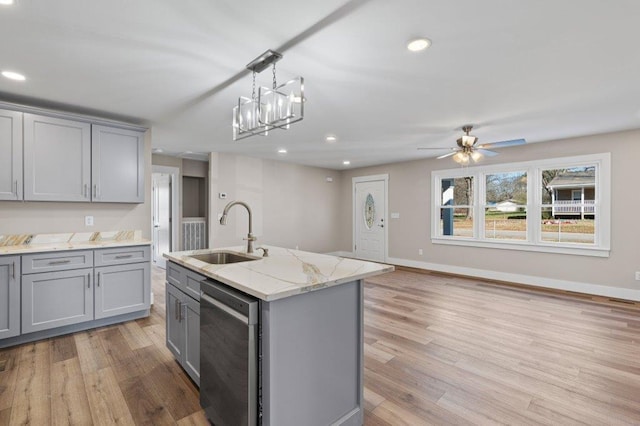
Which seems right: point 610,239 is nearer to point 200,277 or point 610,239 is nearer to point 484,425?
point 484,425

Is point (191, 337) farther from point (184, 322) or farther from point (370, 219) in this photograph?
point (370, 219)

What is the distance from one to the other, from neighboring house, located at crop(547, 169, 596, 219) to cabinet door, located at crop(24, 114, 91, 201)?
A: 654 centimetres

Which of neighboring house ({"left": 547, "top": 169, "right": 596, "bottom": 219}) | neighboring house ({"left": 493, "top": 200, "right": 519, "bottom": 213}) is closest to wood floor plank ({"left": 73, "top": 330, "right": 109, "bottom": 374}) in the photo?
neighboring house ({"left": 493, "top": 200, "right": 519, "bottom": 213})

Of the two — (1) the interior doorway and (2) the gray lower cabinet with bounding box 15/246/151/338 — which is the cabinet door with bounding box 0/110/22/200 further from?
(1) the interior doorway

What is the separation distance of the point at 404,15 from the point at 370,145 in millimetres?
3493

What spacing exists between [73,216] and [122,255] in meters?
0.85

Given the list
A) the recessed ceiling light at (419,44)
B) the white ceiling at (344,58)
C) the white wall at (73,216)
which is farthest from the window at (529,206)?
the white wall at (73,216)

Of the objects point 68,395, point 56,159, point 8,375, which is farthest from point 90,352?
point 56,159

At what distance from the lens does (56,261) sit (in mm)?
3010

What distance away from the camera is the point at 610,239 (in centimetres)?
448

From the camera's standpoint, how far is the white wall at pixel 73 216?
10.7 feet

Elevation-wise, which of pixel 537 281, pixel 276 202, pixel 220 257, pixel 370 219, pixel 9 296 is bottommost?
pixel 537 281

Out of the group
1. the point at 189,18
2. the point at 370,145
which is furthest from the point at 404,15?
the point at 370,145

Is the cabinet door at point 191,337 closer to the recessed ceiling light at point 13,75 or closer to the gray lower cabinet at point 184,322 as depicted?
the gray lower cabinet at point 184,322
